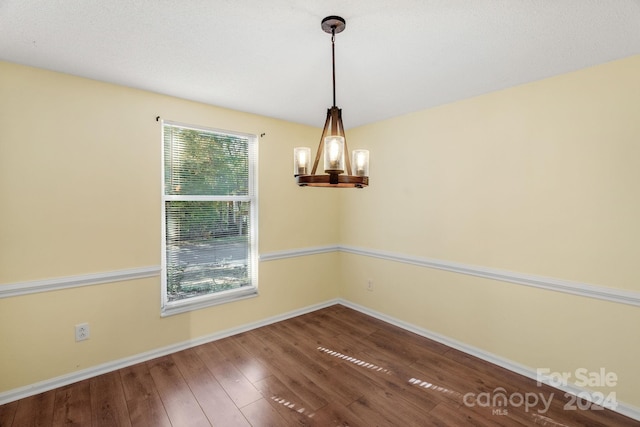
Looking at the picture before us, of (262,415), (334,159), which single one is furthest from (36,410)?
(334,159)

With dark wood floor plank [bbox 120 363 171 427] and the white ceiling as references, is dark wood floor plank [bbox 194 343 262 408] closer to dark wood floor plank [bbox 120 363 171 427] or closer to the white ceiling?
dark wood floor plank [bbox 120 363 171 427]

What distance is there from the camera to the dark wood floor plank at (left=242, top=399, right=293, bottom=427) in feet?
6.01

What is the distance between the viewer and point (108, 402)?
2.01 meters

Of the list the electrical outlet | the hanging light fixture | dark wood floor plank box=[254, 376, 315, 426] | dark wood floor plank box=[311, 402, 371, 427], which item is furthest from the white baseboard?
the hanging light fixture

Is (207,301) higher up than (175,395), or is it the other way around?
(207,301)

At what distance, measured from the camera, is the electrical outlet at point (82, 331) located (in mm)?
2232

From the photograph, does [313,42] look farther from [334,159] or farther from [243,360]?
[243,360]

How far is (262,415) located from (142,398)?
0.90m

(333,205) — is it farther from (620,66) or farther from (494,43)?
(620,66)

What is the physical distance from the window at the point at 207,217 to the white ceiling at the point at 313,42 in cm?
58

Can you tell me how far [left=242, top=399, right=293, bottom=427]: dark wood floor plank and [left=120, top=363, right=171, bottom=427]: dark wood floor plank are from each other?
0.50 m

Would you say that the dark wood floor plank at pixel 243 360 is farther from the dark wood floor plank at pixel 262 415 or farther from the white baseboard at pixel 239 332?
the dark wood floor plank at pixel 262 415

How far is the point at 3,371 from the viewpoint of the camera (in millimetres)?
1988

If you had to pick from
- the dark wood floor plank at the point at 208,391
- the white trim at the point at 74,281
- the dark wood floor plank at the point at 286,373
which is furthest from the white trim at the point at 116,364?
the white trim at the point at 74,281
